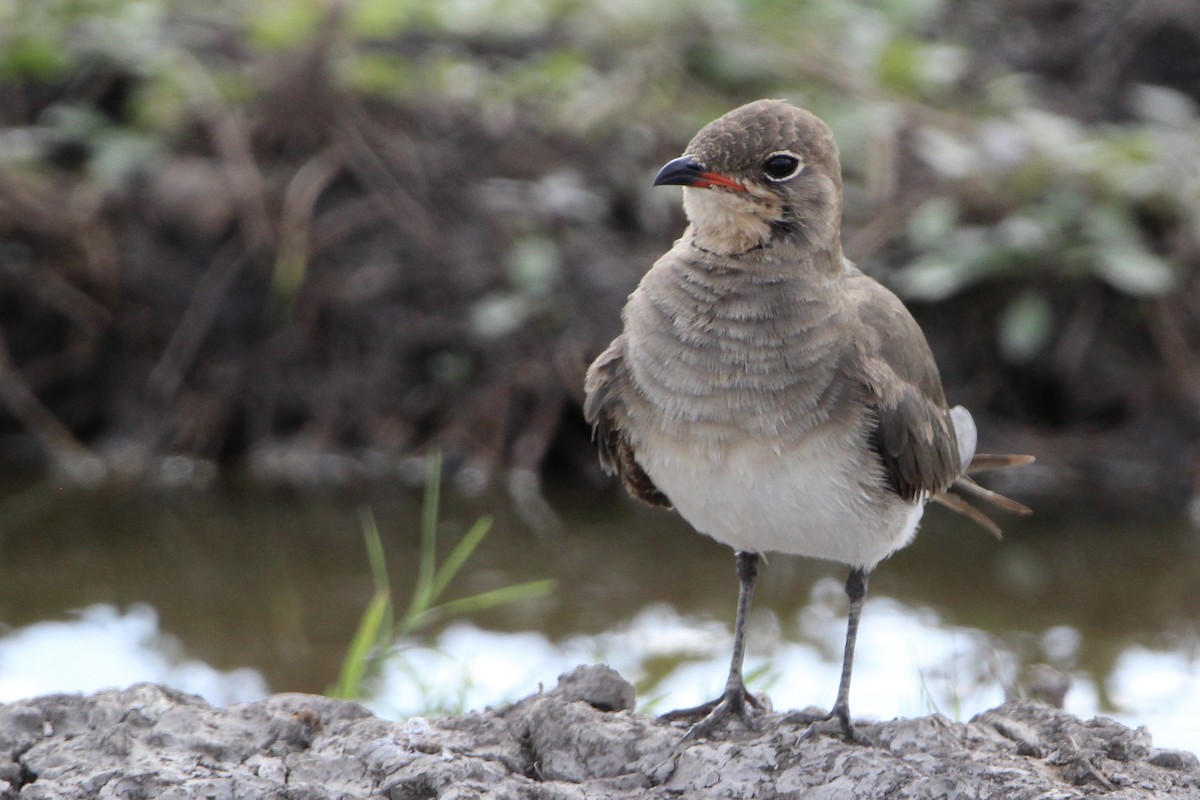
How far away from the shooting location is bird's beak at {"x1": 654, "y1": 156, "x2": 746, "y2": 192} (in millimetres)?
3523

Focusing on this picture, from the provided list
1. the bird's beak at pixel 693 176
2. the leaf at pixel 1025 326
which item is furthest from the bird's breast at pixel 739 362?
the leaf at pixel 1025 326

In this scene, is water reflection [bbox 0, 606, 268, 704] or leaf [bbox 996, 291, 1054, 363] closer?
water reflection [bbox 0, 606, 268, 704]

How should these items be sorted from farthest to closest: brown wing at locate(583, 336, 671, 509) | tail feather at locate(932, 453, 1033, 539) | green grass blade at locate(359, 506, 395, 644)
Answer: green grass blade at locate(359, 506, 395, 644) → tail feather at locate(932, 453, 1033, 539) → brown wing at locate(583, 336, 671, 509)

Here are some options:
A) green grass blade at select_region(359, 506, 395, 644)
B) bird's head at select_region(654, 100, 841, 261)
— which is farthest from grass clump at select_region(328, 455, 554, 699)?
bird's head at select_region(654, 100, 841, 261)

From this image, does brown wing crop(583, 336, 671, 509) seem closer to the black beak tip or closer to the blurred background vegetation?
the black beak tip

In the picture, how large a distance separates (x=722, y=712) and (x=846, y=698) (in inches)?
11.7

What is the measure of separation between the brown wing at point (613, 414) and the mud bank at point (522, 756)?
634mm

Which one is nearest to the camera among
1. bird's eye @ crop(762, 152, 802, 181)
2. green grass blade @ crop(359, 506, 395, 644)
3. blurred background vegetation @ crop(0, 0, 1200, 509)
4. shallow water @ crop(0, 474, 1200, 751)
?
bird's eye @ crop(762, 152, 802, 181)

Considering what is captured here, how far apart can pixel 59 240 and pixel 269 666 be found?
113 inches

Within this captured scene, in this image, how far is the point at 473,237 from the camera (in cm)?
722

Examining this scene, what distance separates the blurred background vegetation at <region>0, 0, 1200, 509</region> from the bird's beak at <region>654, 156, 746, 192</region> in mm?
Result: 3219

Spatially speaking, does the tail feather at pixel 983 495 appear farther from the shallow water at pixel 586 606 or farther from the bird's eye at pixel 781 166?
the bird's eye at pixel 781 166

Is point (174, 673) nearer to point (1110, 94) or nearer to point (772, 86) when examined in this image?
point (772, 86)

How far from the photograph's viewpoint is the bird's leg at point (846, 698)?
3.38 metres
